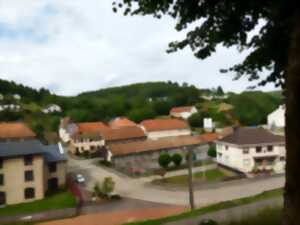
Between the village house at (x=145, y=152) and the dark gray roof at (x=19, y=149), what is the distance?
10368 mm

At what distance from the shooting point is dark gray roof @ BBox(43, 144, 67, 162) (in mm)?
29781

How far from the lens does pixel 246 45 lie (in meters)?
7.18

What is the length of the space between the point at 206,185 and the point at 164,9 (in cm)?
2220

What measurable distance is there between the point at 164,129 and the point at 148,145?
1383 cm

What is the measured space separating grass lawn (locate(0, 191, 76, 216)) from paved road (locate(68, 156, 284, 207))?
313 centimetres

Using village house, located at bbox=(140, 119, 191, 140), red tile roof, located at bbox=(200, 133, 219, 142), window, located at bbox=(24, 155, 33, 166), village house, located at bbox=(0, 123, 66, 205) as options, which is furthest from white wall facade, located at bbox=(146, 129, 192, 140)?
window, located at bbox=(24, 155, 33, 166)

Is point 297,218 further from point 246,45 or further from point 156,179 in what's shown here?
point 156,179

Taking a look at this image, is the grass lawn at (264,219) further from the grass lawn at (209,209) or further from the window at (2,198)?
the window at (2,198)

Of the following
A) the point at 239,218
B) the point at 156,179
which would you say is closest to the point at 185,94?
the point at 156,179

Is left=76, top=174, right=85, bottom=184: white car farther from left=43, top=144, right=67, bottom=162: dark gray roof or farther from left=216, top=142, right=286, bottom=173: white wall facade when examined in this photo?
left=216, top=142, right=286, bottom=173: white wall facade

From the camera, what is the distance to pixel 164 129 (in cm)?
5266

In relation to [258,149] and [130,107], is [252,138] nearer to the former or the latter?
[258,149]

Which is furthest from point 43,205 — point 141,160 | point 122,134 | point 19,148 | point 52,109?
point 52,109

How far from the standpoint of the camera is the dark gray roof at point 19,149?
26.9 meters
